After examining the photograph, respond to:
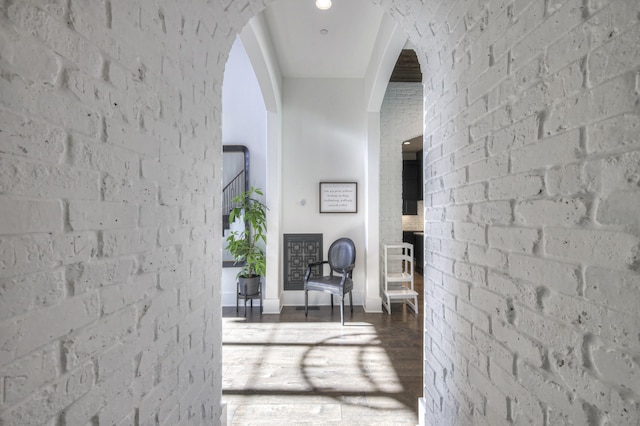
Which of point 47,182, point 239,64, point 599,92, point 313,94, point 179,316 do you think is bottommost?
point 179,316

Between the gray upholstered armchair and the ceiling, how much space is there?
86.0 inches

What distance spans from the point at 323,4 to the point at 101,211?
8.73 feet

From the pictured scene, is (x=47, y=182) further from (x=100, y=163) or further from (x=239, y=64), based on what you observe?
(x=239, y=64)

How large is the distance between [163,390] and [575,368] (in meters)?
1.13

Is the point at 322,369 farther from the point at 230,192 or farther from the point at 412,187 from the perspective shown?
the point at 412,187

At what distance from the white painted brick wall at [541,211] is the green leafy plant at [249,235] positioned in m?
2.65

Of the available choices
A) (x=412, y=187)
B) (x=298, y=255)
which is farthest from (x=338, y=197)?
(x=412, y=187)

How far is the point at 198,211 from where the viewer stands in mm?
1253

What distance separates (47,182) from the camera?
1.86ft

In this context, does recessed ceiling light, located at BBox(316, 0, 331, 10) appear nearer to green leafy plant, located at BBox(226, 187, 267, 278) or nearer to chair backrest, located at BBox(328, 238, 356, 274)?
green leafy plant, located at BBox(226, 187, 267, 278)

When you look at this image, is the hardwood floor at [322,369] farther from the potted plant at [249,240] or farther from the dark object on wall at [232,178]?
the dark object on wall at [232,178]

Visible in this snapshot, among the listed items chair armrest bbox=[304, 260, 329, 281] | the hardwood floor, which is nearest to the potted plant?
the hardwood floor

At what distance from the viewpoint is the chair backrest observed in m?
3.70

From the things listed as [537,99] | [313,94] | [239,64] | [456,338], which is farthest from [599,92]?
[239,64]
